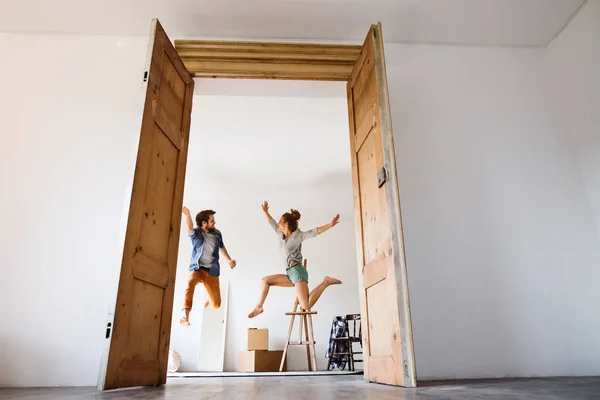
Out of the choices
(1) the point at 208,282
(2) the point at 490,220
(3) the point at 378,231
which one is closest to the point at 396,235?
(3) the point at 378,231

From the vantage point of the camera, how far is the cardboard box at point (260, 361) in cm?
541

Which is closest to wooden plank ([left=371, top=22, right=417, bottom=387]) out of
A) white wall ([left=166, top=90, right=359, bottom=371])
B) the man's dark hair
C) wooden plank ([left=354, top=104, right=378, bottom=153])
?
wooden plank ([left=354, top=104, right=378, bottom=153])

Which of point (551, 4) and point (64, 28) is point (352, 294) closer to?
point (551, 4)

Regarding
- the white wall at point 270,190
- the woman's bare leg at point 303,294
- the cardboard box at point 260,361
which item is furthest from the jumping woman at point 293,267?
the cardboard box at point 260,361

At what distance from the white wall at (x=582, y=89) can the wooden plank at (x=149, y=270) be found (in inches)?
111

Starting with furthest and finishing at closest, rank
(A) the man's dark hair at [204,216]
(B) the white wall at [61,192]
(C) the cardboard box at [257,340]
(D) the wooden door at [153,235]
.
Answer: (C) the cardboard box at [257,340] → (A) the man's dark hair at [204,216] → (B) the white wall at [61,192] → (D) the wooden door at [153,235]

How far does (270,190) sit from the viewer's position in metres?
6.30

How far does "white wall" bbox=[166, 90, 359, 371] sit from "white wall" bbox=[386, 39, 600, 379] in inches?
34.0

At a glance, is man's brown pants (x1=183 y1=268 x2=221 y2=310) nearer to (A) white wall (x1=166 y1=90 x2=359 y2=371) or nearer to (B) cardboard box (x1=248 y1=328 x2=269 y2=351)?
(B) cardboard box (x1=248 y1=328 x2=269 y2=351)

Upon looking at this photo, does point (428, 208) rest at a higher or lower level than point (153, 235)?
higher

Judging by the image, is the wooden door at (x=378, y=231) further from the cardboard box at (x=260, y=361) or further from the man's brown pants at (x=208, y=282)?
the cardboard box at (x=260, y=361)

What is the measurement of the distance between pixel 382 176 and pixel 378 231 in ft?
1.05

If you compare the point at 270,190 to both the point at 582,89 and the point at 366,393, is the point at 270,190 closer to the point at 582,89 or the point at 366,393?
the point at 582,89

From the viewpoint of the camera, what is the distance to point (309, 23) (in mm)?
2922
